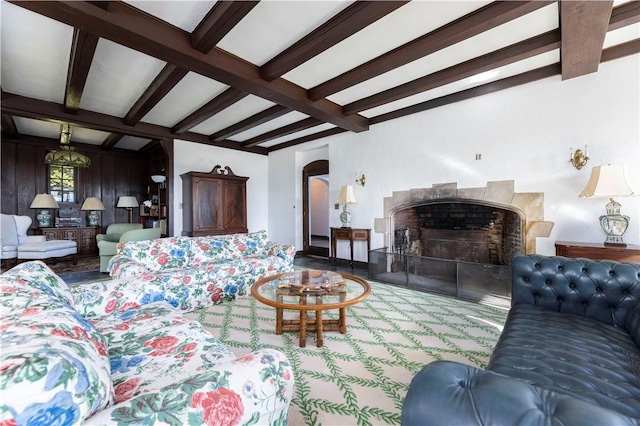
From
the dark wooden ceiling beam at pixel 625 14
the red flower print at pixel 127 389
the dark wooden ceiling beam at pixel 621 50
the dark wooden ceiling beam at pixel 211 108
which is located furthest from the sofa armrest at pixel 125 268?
the dark wooden ceiling beam at pixel 621 50

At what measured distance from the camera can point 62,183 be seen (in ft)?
20.6

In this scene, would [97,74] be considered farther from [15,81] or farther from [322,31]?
[322,31]

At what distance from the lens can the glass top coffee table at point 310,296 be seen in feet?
6.89

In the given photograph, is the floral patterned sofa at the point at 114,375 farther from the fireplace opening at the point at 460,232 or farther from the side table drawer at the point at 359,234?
the fireplace opening at the point at 460,232

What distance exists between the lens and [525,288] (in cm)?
197

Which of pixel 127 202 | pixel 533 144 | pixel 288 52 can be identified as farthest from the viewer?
pixel 127 202

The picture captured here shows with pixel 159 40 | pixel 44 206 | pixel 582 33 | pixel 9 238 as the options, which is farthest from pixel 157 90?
pixel 44 206

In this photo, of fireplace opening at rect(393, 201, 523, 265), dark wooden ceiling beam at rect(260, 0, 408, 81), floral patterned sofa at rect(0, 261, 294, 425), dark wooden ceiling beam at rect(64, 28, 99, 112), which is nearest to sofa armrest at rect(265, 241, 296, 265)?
fireplace opening at rect(393, 201, 523, 265)

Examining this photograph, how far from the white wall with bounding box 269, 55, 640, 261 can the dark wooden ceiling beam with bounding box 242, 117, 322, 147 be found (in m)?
1.03

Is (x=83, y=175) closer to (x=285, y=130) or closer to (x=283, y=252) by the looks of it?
(x=285, y=130)

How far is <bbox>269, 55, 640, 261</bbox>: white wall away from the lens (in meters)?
2.88

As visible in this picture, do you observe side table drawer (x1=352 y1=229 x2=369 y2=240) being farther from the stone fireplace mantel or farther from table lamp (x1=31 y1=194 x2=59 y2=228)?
table lamp (x1=31 y1=194 x2=59 y2=228)

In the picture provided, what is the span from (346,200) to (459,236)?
1.89 metres

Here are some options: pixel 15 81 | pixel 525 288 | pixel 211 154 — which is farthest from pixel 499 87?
pixel 15 81
